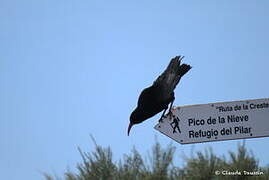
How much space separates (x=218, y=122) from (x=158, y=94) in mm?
772


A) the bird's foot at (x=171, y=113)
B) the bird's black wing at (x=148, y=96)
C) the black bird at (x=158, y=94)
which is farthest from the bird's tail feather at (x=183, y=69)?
the bird's foot at (x=171, y=113)

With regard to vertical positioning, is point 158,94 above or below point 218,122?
above

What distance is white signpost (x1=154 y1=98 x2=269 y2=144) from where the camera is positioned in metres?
4.50

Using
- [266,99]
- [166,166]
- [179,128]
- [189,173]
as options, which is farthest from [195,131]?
[189,173]

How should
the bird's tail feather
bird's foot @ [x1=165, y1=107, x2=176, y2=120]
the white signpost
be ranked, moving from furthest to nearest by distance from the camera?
bird's foot @ [x1=165, y1=107, x2=176, y2=120], the white signpost, the bird's tail feather

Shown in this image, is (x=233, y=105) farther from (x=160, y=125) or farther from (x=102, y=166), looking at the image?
(x=102, y=166)

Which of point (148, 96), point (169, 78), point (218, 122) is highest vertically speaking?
point (169, 78)

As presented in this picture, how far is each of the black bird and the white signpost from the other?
29cm

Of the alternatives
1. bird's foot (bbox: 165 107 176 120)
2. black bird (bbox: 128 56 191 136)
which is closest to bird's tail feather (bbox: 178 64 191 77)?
black bird (bbox: 128 56 191 136)

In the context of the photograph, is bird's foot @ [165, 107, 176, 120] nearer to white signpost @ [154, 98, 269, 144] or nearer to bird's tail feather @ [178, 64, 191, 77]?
white signpost @ [154, 98, 269, 144]

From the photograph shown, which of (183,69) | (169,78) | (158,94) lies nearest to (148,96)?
(158,94)

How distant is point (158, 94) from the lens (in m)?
4.44

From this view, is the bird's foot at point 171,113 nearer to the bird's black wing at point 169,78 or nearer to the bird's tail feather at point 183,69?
the bird's black wing at point 169,78

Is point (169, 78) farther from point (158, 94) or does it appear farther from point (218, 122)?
point (218, 122)
